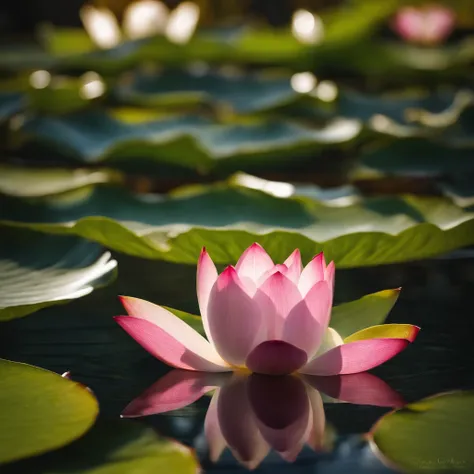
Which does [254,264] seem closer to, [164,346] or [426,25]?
[164,346]

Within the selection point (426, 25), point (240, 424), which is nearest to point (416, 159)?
point (240, 424)

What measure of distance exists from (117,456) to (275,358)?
0.18 meters

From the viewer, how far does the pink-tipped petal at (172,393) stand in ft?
2.26

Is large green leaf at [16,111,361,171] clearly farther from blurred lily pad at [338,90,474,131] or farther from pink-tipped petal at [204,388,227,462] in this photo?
pink-tipped petal at [204,388,227,462]

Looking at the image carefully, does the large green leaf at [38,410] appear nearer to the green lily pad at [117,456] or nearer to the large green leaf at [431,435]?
the green lily pad at [117,456]

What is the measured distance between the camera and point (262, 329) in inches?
28.3

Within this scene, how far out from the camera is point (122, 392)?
72 centimetres

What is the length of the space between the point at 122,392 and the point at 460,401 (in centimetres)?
27

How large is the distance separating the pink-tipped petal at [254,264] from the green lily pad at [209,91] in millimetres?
1333

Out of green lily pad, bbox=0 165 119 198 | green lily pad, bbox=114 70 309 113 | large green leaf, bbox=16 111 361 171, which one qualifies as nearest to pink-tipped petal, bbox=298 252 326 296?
green lily pad, bbox=0 165 119 198

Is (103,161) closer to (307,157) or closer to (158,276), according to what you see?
(307,157)

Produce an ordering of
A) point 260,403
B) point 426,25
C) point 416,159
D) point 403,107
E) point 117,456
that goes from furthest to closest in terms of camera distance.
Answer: point 426,25, point 403,107, point 416,159, point 260,403, point 117,456

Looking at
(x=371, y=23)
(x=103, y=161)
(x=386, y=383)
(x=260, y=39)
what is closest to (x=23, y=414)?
(x=386, y=383)

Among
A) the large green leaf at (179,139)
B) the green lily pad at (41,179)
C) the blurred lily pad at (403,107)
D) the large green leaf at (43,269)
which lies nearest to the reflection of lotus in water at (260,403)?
the large green leaf at (43,269)
